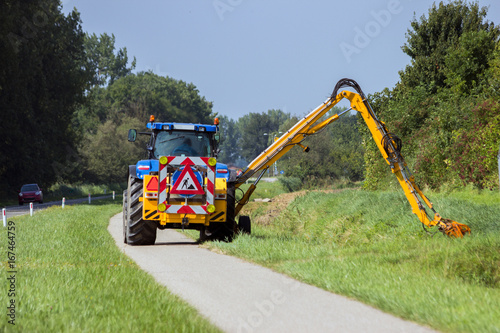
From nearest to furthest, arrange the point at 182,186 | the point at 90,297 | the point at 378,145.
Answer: the point at 90,297
the point at 182,186
the point at 378,145

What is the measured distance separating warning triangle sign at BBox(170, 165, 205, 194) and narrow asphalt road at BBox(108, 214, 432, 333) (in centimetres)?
250

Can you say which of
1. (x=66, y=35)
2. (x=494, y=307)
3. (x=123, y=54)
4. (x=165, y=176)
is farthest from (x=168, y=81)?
(x=494, y=307)

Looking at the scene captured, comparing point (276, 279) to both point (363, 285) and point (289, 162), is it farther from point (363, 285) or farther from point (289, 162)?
point (289, 162)

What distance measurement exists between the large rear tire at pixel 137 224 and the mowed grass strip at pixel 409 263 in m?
1.76

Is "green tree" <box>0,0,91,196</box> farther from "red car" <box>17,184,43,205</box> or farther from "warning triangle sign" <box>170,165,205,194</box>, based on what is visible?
"warning triangle sign" <box>170,165,205,194</box>

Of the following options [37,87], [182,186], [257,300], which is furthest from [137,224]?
[37,87]

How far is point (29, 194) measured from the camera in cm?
4028

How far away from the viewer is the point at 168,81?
126 m

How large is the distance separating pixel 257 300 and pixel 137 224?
7350 millimetres

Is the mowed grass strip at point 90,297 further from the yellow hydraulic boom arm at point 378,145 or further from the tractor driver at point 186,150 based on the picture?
the yellow hydraulic boom arm at point 378,145

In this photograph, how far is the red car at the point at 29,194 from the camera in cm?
3997

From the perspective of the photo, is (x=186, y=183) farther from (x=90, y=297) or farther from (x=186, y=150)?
(x=90, y=297)

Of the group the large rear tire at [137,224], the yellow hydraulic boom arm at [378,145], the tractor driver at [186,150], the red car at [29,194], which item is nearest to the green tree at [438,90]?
the yellow hydraulic boom arm at [378,145]

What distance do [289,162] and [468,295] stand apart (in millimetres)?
64766
